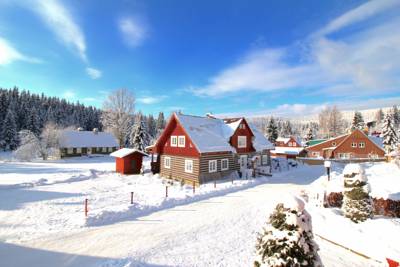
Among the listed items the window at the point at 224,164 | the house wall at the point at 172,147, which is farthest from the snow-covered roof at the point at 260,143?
the house wall at the point at 172,147

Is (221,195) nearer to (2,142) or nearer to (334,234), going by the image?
(334,234)

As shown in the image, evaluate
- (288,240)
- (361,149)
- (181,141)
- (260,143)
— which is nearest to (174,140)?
(181,141)

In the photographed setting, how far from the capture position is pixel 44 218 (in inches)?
536

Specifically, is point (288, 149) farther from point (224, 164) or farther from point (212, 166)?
point (212, 166)

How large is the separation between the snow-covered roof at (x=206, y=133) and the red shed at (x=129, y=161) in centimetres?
973

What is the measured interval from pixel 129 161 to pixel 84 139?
39849mm

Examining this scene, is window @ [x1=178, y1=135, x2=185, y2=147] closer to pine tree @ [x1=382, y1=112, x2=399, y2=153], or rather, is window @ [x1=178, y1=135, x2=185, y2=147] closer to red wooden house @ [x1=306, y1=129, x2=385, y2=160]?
red wooden house @ [x1=306, y1=129, x2=385, y2=160]

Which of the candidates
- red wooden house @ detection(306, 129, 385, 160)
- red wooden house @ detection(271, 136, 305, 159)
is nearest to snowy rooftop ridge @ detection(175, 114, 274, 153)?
red wooden house @ detection(306, 129, 385, 160)

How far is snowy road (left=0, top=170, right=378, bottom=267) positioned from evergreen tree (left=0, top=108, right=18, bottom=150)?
7739 cm

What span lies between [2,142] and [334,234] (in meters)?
88.3

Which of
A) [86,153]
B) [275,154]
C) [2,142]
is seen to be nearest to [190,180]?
[275,154]

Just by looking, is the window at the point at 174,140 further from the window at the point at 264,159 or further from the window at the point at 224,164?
the window at the point at 264,159

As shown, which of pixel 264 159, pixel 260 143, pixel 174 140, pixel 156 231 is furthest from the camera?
pixel 264 159

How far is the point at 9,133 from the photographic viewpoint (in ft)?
226
